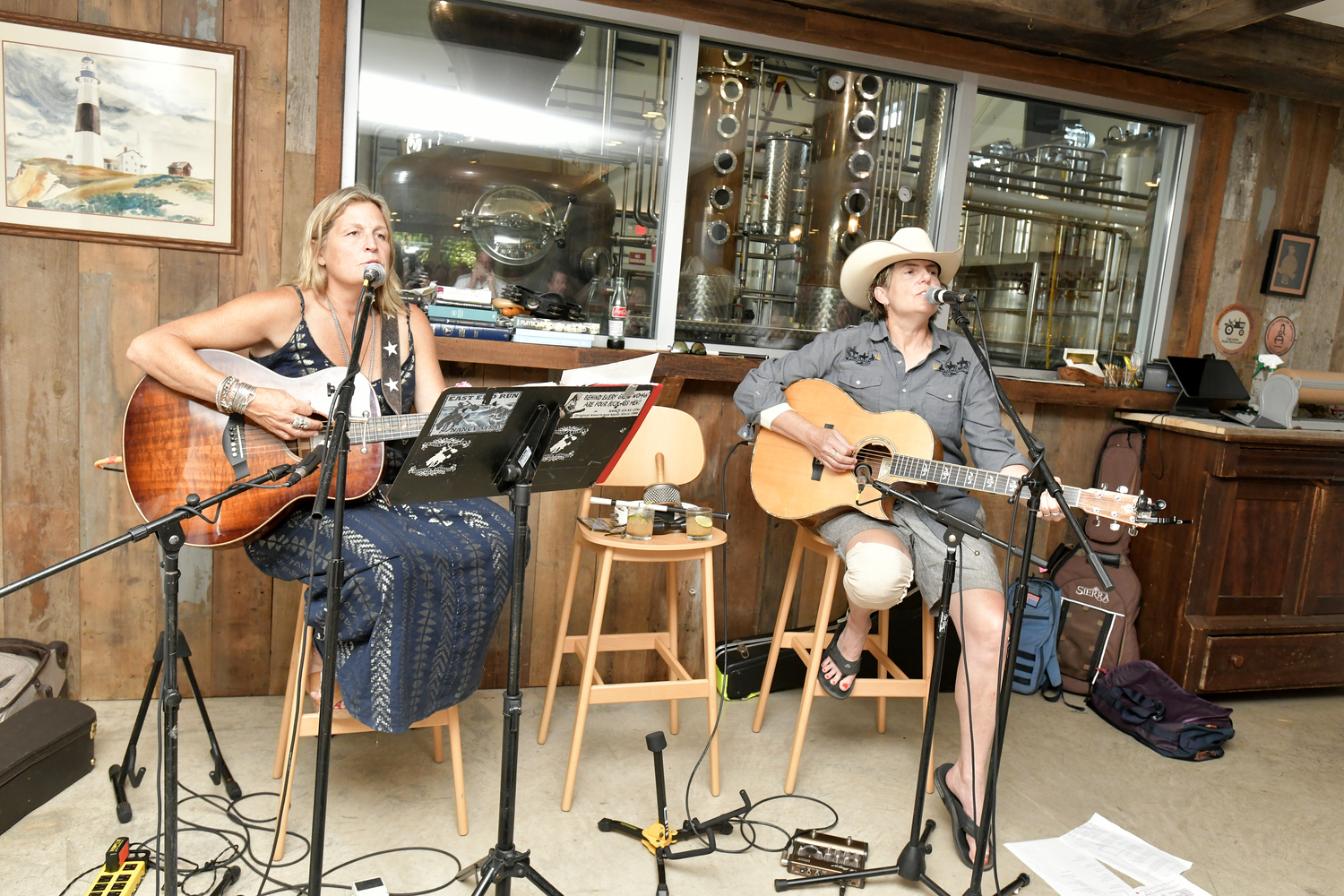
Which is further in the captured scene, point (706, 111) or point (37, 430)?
point (706, 111)

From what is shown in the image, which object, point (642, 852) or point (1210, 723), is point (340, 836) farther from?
point (1210, 723)

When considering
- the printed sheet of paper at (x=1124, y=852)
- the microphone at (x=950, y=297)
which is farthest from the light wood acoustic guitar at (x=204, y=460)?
the printed sheet of paper at (x=1124, y=852)

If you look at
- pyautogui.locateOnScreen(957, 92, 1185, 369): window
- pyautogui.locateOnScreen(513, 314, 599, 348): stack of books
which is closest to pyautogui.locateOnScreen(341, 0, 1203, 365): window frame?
pyautogui.locateOnScreen(957, 92, 1185, 369): window

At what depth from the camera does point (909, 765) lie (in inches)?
96.1

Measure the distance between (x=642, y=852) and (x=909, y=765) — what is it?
858 mm

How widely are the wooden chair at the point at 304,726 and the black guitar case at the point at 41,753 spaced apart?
16.7 inches

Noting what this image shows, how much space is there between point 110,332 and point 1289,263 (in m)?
3.89

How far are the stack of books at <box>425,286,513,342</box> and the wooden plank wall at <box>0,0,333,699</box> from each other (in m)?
0.40

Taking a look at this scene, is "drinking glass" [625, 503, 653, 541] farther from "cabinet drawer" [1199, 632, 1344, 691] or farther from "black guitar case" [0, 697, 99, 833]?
"cabinet drawer" [1199, 632, 1344, 691]

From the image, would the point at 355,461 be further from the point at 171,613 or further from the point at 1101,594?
the point at 1101,594

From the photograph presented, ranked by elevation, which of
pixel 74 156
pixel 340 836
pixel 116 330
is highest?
pixel 74 156

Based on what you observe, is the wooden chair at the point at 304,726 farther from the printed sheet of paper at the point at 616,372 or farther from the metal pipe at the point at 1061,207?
the metal pipe at the point at 1061,207

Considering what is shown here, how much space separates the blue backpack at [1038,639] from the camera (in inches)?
115

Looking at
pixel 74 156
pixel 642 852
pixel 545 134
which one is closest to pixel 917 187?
pixel 545 134
